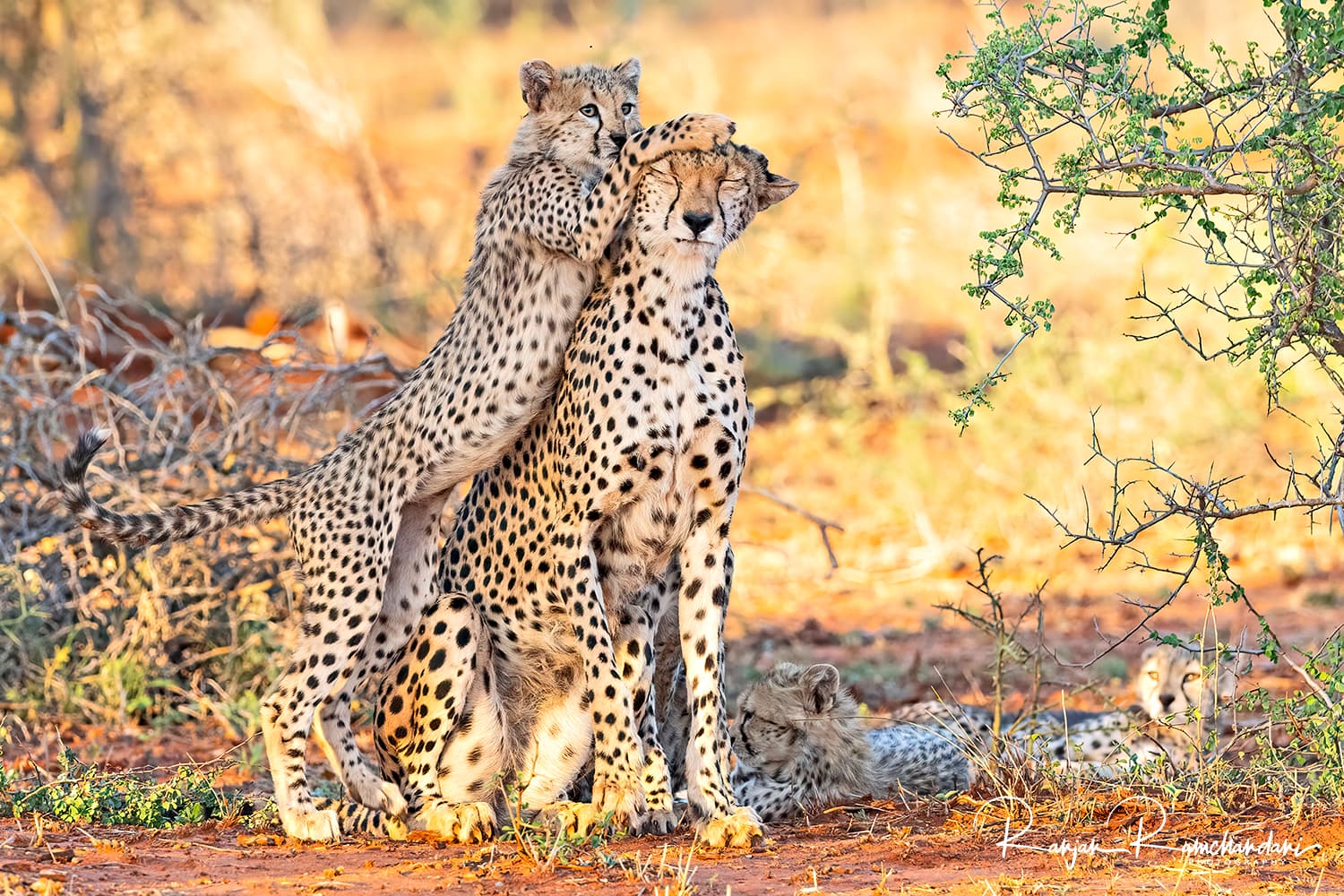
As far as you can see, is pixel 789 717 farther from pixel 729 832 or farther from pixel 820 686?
pixel 729 832

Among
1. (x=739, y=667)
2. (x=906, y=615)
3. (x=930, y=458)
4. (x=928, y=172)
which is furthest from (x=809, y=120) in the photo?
(x=739, y=667)

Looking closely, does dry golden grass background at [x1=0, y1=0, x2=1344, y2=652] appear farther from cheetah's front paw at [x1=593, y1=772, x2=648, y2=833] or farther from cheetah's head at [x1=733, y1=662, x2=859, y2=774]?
cheetah's front paw at [x1=593, y1=772, x2=648, y2=833]

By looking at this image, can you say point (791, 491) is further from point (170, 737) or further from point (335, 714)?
point (335, 714)

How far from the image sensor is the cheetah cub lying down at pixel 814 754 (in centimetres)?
498

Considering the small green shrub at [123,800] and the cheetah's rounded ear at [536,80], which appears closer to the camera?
the small green shrub at [123,800]

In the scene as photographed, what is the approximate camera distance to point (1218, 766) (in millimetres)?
4410

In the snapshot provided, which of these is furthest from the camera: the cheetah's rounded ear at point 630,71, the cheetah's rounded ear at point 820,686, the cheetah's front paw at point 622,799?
the cheetah's rounded ear at point 630,71

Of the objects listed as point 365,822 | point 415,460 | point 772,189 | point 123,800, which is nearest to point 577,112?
point 772,189

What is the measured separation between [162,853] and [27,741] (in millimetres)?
2128

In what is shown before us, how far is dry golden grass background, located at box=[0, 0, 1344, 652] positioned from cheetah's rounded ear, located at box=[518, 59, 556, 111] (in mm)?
893

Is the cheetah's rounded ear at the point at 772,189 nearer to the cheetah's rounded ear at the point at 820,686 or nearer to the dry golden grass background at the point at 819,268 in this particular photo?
the dry golden grass background at the point at 819,268

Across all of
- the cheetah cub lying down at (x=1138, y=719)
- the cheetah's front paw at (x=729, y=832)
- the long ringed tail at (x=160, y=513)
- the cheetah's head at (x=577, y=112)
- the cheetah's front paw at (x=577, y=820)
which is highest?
the cheetah's head at (x=577, y=112)

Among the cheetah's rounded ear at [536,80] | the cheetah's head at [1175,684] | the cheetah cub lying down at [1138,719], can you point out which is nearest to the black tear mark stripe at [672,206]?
the cheetah's rounded ear at [536,80]

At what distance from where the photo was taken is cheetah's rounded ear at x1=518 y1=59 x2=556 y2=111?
5.30 metres
